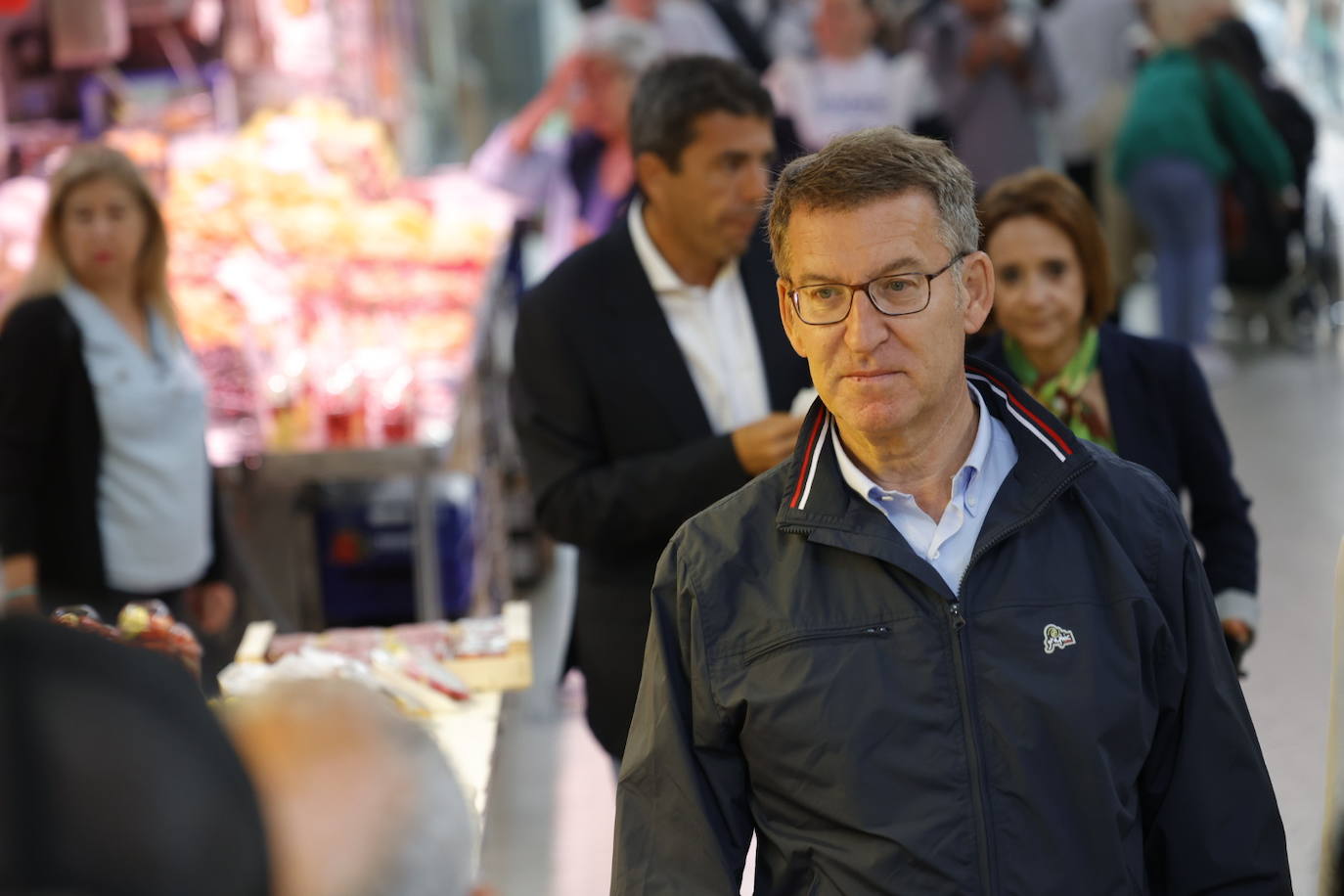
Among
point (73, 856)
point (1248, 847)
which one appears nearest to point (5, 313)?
point (1248, 847)

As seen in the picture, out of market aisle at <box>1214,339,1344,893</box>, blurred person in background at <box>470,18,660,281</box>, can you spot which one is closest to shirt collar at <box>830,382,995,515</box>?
market aisle at <box>1214,339,1344,893</box>

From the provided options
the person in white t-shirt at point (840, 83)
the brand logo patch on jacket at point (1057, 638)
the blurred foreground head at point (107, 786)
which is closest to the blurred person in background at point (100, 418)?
the brand logo patch on jacket at point (1057, 638)

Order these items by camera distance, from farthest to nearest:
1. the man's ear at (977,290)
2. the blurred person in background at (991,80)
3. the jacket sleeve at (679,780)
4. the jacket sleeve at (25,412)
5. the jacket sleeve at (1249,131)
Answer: the jacket sleeve at (1249,131)
the blurred person in background at (991,80)
the jacket sleeve at (25,412)
the man's ear at (977,290)
the jacket sleeve at (679,780)

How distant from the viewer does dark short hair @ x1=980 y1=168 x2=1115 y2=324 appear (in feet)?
9.85

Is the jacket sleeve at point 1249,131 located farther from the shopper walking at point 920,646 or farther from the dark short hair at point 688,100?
the shopper walking at point 920,646

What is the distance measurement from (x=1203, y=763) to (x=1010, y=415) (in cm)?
44

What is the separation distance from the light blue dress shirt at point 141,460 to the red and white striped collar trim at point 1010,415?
2.29m

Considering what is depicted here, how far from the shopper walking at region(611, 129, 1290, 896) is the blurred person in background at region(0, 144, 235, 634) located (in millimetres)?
2157

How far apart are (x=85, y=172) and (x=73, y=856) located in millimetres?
3313

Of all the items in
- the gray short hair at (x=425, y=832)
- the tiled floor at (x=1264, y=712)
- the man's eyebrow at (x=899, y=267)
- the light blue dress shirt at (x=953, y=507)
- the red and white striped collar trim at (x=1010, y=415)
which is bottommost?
the tiled floor at (x=1264, y=712)

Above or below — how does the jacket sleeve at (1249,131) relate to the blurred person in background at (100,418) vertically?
above

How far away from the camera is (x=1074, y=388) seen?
2.88 metres

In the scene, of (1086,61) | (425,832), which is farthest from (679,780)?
(1086,61)

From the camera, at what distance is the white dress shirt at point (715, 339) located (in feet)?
9.64
